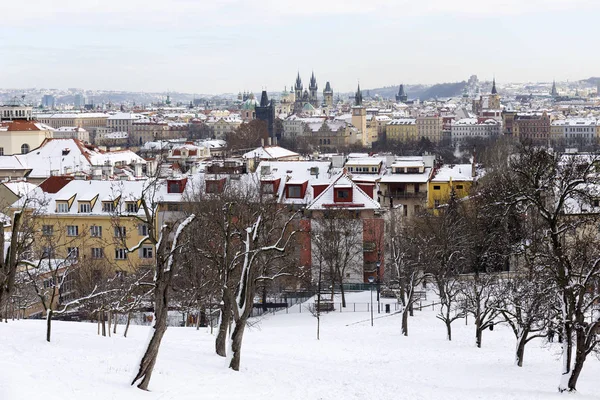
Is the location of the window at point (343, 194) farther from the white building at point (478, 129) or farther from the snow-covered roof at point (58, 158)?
the white building at point (478, 129)

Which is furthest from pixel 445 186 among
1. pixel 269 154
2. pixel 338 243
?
pixel 269 154

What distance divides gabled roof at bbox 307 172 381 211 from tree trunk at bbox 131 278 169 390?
25.0m

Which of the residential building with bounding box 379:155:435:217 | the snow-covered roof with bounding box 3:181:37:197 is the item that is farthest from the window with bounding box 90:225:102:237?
the residential building with bounding box 379:155:435:217

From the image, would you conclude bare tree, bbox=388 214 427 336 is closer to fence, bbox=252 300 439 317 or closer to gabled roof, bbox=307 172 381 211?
fence, bbox=252 300 439 317

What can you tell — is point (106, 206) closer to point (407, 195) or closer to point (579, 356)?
point (407, 195)

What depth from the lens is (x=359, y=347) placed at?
2750 centimetres

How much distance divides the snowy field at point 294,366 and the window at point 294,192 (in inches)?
533

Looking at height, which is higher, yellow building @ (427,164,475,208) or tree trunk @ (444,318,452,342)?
yellow building @ (427,164,475,208)

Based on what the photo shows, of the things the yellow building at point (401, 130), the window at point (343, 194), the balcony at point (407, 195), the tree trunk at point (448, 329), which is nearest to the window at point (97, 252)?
the window at point (343, 194)

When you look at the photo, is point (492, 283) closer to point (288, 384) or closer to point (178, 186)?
point (288, 384)

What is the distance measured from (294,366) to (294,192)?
24.1 metres

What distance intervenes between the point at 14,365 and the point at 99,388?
1.58 meters

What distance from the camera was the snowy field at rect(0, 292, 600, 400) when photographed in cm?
1638

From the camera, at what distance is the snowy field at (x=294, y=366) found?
16.4 metres
